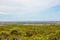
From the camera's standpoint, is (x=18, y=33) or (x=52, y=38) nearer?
(x=18, y=33)

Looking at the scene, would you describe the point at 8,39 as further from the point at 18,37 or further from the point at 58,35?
the point at 58,35

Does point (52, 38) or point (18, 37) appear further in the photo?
point (52, 38)

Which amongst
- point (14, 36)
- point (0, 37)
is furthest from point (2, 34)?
point (14, 36)

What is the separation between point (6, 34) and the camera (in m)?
17.2

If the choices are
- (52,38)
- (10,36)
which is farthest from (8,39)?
(52,38)

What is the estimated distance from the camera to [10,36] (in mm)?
16750

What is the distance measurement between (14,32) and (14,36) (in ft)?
1.76

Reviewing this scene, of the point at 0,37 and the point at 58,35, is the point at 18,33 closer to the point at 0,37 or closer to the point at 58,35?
the point at 0,37

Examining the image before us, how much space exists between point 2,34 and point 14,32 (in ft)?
4.50

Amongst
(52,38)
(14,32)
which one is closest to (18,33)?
(14,32)

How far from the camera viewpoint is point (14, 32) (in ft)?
55.6

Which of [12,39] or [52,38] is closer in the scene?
[12,39]

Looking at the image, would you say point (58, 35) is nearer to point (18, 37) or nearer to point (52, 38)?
point (52, 38)

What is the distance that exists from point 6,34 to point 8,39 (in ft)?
1.95
